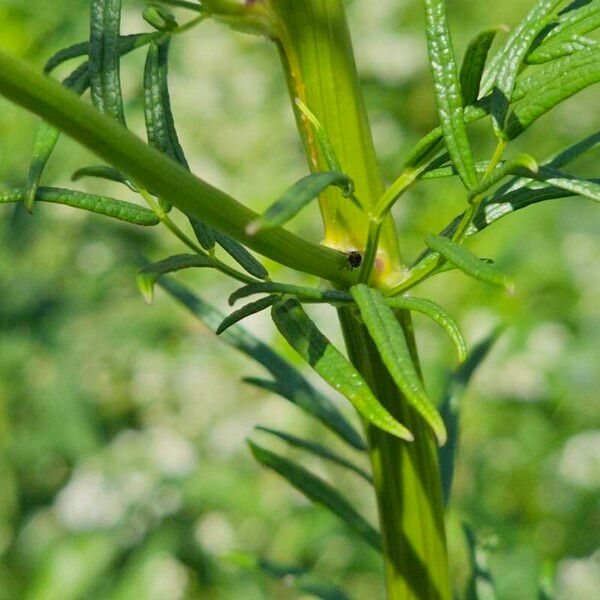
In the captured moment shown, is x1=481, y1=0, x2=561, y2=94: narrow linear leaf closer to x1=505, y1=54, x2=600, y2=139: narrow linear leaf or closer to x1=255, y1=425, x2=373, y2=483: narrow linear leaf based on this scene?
x1=505, y1=54, x2=600, y2=139: narrow linear leaf

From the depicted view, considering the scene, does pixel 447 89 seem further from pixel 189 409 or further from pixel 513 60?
pixel 189 409

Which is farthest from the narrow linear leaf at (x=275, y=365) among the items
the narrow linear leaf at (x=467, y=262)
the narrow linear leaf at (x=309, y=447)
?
the narrow linear leaf at (x=467, y=262)

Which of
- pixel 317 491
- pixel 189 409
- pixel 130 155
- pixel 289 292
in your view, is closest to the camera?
pixel 130 155

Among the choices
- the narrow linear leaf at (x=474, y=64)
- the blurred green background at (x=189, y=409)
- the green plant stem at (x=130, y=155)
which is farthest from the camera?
the blurred green background at (x=189, y=409)

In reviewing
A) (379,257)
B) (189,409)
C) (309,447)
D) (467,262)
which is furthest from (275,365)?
(189,409)

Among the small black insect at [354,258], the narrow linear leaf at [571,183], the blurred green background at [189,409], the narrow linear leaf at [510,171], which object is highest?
the narrow linear leaf at [510,171]

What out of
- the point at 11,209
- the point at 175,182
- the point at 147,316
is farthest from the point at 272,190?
the point at 175,182

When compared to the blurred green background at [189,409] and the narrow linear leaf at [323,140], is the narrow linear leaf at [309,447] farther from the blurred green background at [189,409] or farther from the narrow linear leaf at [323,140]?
the blurred green background at [189,409]
